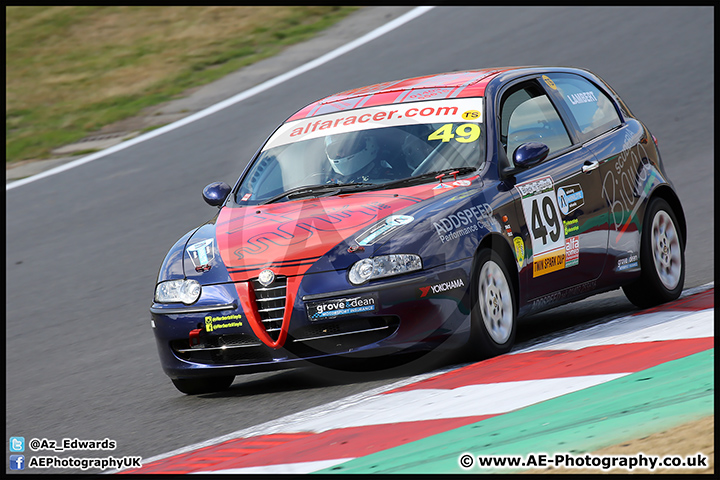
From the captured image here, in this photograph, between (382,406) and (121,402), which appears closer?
(382,406)

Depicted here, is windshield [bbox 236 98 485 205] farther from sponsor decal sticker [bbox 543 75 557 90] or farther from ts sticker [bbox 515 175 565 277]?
sponsor decal sticker [bbox 543 75 557 90]

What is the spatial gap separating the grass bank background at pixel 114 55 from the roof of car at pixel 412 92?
7712mm

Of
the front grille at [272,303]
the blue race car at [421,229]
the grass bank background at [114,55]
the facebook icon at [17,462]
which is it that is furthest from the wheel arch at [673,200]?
the grass bank background at [114,55]

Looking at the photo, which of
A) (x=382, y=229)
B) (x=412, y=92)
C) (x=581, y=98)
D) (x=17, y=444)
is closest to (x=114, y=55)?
(x=412, y=92)

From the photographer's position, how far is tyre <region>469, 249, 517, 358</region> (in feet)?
18.4

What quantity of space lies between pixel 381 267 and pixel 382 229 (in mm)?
233

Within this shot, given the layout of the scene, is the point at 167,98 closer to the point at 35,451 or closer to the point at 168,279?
the point at 168,279

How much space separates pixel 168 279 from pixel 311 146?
145 cm

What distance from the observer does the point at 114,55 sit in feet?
57.4

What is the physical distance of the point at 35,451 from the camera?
5059mm

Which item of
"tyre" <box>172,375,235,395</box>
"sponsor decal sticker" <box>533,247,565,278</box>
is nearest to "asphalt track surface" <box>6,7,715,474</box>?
"tyre" <box>172,375,235,395</box>

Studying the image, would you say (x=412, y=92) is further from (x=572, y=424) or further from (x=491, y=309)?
(x=572, y=424)

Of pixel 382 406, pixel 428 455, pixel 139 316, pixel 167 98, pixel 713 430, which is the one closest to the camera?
pixel 713 430
